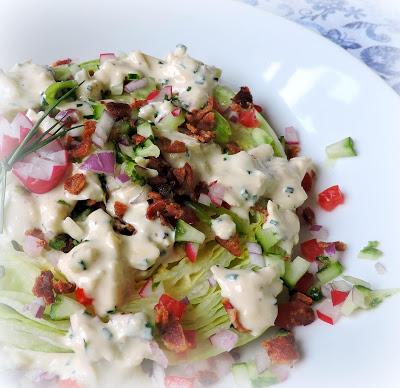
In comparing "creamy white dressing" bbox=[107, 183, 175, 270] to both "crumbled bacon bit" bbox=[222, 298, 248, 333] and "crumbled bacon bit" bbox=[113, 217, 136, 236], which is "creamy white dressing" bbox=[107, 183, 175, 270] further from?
"crumbled bacon bit" bbox=[222, 298, 248, 333]

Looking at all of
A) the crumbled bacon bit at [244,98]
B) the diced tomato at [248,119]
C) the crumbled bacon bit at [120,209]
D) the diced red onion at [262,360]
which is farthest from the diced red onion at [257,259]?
the crumbled bacon bit at [244,98]

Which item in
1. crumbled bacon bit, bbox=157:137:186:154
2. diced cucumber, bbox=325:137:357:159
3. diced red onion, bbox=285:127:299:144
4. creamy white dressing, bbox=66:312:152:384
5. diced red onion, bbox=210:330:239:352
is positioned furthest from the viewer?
diced red onion, bbox=285:127:299:144

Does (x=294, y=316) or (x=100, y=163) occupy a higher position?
(x=100, y=163)

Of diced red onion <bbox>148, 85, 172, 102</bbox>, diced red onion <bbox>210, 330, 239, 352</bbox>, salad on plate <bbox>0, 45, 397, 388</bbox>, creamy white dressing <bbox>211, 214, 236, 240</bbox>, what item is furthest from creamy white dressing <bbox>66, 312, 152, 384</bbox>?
diced red onion <bbox>148, 85, 172, 102</bbox>

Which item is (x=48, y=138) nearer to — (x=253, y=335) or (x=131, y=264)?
(x=131, y=264)

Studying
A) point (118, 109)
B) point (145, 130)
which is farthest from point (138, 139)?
point (118, 109)

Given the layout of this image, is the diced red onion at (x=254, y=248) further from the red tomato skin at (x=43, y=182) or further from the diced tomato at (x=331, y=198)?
the red tomato skin at (x=43, y=182)

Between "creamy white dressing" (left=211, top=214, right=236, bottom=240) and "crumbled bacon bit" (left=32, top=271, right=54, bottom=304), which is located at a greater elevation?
"creamy white dressing" (left=211, top=214, right=236, bottom=240)

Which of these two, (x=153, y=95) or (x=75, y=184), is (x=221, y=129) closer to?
(x=153, y=95)
